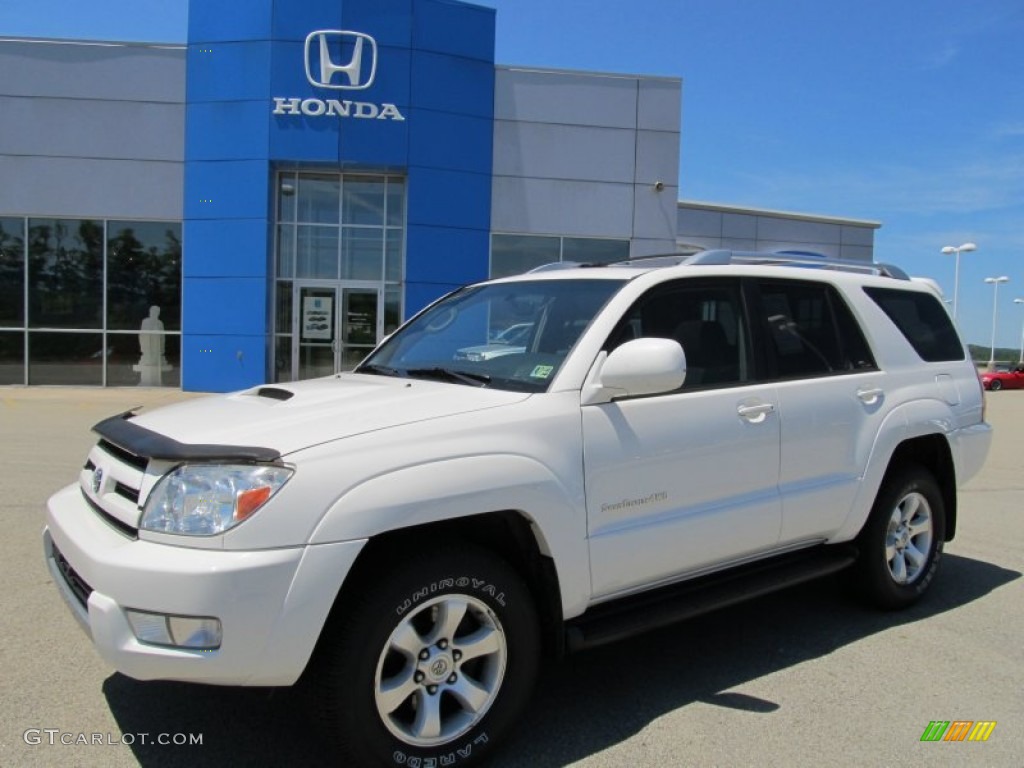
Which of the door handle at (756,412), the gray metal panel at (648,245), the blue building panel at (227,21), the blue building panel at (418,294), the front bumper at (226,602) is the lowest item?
the front bumper at (226,602)

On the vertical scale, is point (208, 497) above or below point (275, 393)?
below

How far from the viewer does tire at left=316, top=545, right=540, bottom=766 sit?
2.49m

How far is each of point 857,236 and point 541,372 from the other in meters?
35.7

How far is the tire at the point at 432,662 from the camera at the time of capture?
249cm

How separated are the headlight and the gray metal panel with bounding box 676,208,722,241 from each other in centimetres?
3134

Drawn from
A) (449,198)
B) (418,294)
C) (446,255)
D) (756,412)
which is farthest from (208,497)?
(449,198)

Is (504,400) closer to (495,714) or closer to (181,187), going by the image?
(495,714)

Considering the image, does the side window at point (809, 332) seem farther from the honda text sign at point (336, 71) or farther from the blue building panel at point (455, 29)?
the blue building panel at point (455, 29)

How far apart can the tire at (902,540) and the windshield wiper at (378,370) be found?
2.68m

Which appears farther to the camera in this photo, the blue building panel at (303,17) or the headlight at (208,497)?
the blue building panel at (303,17)

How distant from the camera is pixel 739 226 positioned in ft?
108

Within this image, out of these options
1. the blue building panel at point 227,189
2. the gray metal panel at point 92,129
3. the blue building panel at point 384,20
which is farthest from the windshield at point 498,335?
the gray metal panel at point 92,129

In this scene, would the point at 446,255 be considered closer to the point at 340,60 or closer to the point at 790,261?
the point at 340,60

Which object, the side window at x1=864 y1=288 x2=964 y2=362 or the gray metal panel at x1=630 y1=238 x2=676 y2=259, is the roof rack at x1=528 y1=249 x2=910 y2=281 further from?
the gray metal panel at x1=630 y1=238 x2=676 y2=259
